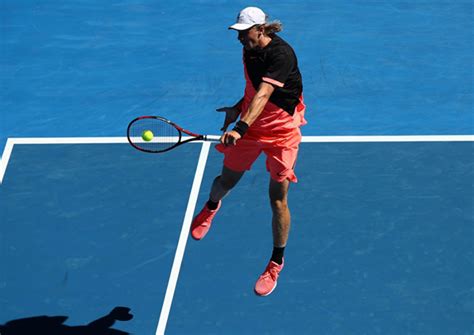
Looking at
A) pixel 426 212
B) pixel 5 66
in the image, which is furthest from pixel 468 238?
pixel 5 66

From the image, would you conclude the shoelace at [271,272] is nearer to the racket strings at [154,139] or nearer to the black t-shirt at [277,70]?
the black t-shirt at [277,70]

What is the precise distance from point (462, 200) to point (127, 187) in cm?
462

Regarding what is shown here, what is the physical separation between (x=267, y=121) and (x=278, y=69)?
0.61 metres

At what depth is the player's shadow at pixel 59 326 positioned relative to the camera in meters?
10.8

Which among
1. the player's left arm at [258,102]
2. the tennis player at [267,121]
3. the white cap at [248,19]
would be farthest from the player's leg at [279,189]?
the white cap at [248,19]

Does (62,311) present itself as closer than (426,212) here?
Yes

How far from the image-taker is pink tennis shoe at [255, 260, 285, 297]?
9.91 meters

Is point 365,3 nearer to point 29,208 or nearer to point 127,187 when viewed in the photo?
point 127,187

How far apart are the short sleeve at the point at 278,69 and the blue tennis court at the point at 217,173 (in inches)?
125

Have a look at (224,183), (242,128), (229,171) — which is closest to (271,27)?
(242,128)

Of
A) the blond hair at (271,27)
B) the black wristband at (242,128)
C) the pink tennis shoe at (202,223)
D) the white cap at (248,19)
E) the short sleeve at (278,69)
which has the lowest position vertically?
the pink tennis shoe at (202,223)

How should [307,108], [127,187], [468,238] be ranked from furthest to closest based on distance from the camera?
[307,108]
[127,187]
[468,238]

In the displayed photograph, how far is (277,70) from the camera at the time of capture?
9.07 meters

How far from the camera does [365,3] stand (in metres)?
18.4
